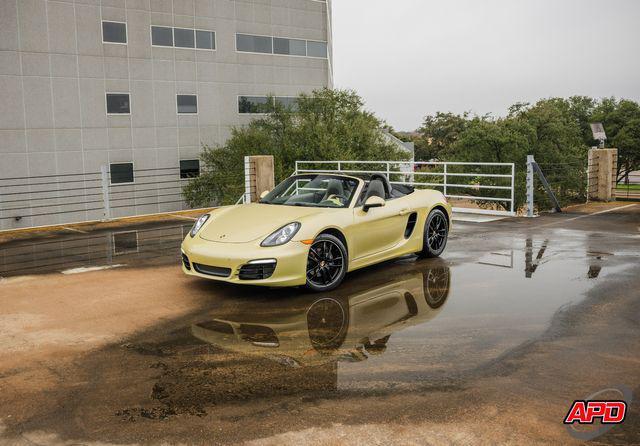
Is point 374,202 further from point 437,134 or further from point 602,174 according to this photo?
point 437,134

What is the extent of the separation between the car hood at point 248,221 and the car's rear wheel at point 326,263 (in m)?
0.39

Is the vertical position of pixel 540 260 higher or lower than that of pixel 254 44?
lower

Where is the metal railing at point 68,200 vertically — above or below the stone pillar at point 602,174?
below

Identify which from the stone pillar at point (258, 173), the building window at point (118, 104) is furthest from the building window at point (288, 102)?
the stone pillar at point (258, 173)

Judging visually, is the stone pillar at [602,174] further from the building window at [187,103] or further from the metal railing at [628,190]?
the building window at [187,103]

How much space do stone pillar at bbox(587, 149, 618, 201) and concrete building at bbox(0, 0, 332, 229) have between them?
21490 mm

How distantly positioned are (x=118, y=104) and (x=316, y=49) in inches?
609

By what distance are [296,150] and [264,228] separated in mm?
32899

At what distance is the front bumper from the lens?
680cm

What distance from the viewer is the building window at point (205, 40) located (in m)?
40.0

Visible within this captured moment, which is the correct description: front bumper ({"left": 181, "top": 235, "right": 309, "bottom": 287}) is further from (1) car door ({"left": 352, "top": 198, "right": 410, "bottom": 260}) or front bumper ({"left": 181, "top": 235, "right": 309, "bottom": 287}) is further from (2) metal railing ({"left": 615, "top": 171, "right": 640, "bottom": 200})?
(2) metal railing ({"left": 615, "top": 171, "right": 640, "bottom": 200})

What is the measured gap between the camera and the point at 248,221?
24.6 feet

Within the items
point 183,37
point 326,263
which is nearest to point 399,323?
point 326,263

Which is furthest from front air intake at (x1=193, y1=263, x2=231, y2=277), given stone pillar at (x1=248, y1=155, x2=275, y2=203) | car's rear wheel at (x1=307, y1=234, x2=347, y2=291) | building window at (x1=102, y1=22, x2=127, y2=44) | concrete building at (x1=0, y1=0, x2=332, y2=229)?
building window at (x1=102, y1=22, x2=127, y2=44)
